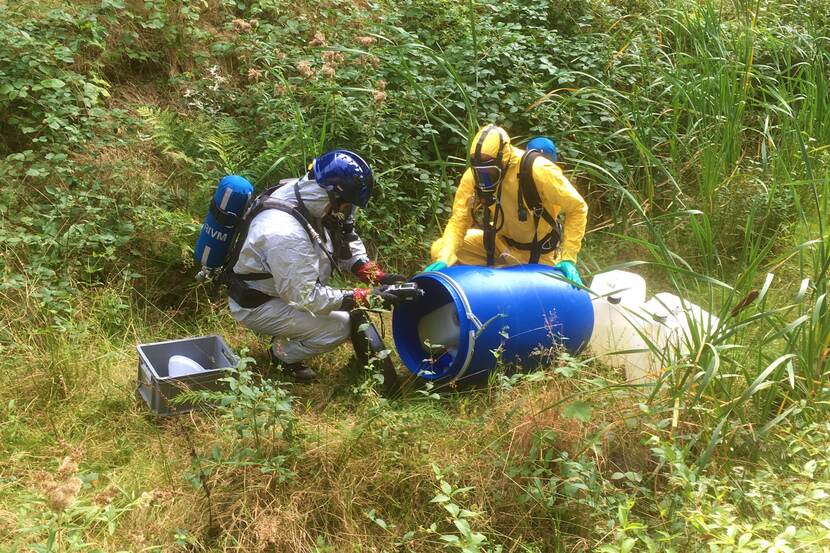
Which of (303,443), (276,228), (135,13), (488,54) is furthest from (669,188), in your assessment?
(135,13)

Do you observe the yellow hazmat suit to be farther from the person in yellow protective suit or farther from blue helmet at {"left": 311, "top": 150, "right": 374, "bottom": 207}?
blue helmet at {"left": 311, "top": 150, "right": 374, "bottom": 207}

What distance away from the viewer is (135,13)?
5848 millimetres

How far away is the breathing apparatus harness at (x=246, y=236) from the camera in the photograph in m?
3.90

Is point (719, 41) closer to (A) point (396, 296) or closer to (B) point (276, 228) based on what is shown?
(A) point (396, 296)

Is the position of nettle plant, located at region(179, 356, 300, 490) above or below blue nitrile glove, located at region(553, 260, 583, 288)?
below

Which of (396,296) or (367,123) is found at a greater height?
(367,123)

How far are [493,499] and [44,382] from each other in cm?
229

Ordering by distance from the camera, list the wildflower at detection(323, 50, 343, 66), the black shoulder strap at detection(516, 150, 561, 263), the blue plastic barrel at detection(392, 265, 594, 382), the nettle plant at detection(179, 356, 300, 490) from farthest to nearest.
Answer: the wildflower at detection(323, 50, 343, 66) < the black shoulder strap at detection(516, 150, 561, 263) < the blue plastic barrel at detection(392, 265, 594, 382) < the nettle plant at detection(179, 356, 300, 490)

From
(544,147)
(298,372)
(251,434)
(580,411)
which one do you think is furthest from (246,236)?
(580,411)

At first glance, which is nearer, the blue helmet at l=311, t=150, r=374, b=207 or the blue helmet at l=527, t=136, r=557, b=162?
the blue helmet at l=311, t=150, r=374, b=207

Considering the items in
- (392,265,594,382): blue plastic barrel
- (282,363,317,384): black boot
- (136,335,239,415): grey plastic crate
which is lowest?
(282,363,317,384): black boot

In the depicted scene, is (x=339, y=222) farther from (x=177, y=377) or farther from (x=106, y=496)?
(x=106, y=496)

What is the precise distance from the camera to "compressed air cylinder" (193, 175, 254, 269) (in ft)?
12.6

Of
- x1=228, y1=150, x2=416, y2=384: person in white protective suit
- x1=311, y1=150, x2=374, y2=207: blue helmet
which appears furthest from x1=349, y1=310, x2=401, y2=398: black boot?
x1=311, y1=150, x2=374, y2=207: blue helmet
